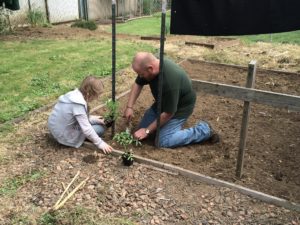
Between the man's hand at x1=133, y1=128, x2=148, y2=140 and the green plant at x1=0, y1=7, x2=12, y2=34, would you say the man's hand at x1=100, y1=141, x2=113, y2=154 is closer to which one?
the man's hand at x1=133, y1=128, x2=148, y2=140

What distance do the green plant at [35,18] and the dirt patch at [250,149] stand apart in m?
8.26

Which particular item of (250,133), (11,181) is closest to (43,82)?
(11,181)

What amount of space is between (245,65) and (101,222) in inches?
249

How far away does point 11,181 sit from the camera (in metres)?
3.99

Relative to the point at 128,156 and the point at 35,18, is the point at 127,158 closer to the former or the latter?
the point at 128,156

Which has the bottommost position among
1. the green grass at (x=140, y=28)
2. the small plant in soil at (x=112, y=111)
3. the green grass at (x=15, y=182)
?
the green grass at (x=15, y=182)

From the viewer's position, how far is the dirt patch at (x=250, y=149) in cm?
400

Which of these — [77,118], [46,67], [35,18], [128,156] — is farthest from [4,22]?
[128,156]

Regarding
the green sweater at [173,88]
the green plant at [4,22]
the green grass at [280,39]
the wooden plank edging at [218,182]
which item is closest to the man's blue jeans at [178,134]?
the green sweater at [173,88]

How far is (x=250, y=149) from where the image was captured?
4.71 metres

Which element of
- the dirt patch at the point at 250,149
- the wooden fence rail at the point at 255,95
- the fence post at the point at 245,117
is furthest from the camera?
the dirt patch at the point at 250,149

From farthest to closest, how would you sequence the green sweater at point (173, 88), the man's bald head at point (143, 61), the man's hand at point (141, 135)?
1. the man's hand at point (141, 135)
2. the green sweater at point (173, 88)
3. the man's bald head at point (143, 61)

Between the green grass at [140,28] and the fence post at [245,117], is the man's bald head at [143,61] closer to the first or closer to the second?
the fence post at [245,117]

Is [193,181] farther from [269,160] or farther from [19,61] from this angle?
[19,61]
